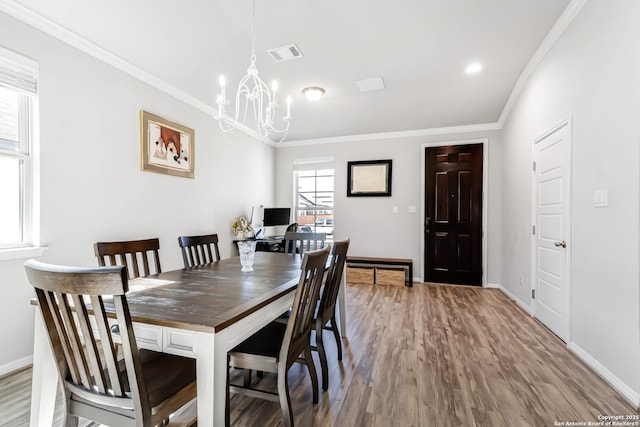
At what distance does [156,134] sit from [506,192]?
185 inches

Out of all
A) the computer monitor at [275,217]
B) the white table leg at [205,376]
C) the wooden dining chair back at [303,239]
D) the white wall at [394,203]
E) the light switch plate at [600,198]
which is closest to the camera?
the white table leg at [205,376]

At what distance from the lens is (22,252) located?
2137 millimetres

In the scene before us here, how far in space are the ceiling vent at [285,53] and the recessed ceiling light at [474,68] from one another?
173 cm

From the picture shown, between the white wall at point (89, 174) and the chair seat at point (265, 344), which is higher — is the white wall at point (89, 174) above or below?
above

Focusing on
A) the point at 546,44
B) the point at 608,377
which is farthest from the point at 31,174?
the point at 546,44

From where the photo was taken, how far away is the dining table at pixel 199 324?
107 cm

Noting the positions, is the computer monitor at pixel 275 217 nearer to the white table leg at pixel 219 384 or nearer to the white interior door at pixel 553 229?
the white interior door at pixel 553 229

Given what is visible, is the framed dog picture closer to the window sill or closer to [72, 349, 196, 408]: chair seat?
the window sill

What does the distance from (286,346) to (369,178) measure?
4421 mm

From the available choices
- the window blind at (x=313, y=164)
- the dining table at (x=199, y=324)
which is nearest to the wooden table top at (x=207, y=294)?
the dining table at (x=199, y=324)

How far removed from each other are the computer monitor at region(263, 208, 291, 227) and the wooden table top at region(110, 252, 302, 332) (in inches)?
117

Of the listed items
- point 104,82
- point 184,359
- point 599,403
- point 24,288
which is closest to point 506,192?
point 599,403

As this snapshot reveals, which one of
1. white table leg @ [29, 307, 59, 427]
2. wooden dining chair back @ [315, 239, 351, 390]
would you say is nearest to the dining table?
white table leg @ [29, 307, 59, 427]

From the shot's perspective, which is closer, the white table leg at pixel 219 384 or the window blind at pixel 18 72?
the white table leg at pixel 219 384
